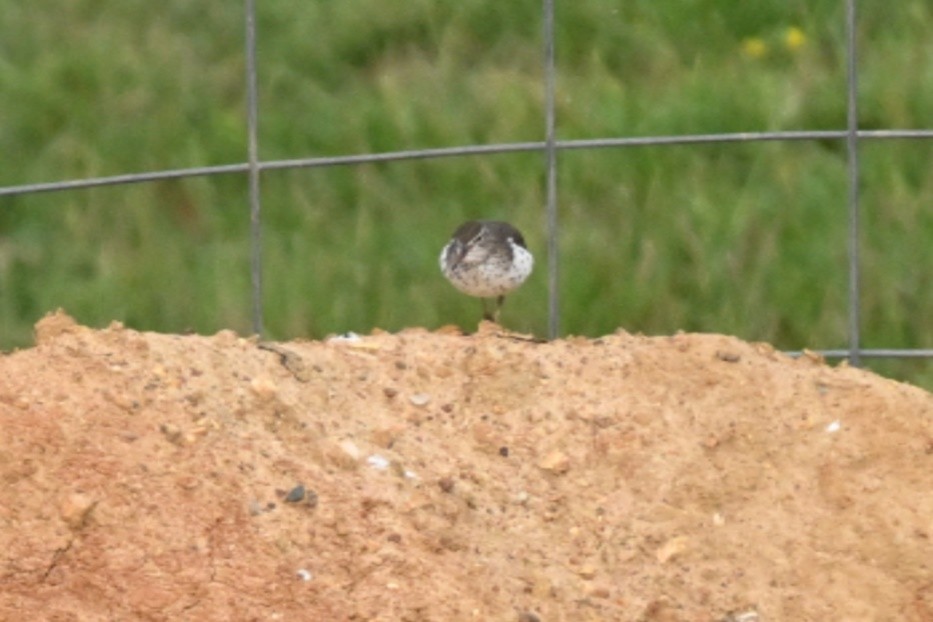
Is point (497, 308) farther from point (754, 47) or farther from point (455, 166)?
point (754, 47)

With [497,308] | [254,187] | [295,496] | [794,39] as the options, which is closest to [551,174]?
[254,187]

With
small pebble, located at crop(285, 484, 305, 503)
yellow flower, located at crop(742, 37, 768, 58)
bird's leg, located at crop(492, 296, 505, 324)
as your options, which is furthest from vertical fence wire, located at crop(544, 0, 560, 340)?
yellow flower, located at crop(742, 37, 768, 58)

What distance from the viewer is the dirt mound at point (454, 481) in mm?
7473

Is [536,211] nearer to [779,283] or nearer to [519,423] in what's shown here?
[779,283]

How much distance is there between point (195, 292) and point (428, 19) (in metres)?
2.64

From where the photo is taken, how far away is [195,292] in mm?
12406

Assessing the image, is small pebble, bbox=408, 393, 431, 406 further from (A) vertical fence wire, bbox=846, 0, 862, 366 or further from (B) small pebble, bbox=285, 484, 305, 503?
(A) vertical fence wire, bbox=846, 0, 862, 366

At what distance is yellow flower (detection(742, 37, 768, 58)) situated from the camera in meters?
13.3

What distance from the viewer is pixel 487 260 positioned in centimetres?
1047

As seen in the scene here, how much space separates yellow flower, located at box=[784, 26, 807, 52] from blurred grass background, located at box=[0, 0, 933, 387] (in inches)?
0.8

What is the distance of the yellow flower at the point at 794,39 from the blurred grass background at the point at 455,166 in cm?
2

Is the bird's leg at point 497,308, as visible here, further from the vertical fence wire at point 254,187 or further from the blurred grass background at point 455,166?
the vertical fence wire at point 254,187

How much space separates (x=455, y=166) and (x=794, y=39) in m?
2.19

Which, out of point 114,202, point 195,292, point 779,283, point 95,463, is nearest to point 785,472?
point 95,463
